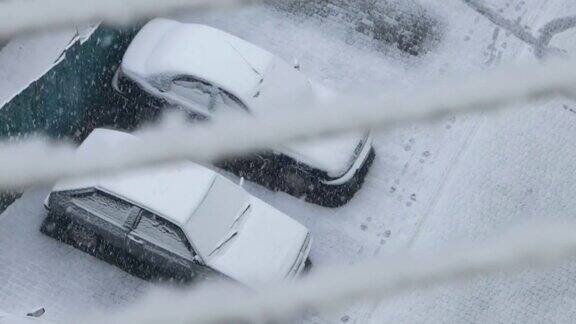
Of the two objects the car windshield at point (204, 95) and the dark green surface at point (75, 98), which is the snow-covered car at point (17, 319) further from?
the car windshield at point (204, 95)

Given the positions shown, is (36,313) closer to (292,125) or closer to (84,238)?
(84,238)

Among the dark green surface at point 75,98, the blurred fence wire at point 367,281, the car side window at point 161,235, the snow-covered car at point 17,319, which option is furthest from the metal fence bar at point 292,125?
the dark green surface at point 75,98

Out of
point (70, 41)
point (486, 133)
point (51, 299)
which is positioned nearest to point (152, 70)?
point (70, 41)

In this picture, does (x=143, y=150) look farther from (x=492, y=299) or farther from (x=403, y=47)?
Result: (x=403, y=47)

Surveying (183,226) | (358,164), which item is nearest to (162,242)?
(183,226)

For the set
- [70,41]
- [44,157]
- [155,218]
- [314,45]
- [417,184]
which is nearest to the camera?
[44,157]

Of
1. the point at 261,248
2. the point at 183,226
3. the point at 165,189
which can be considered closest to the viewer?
the point at 183,226
